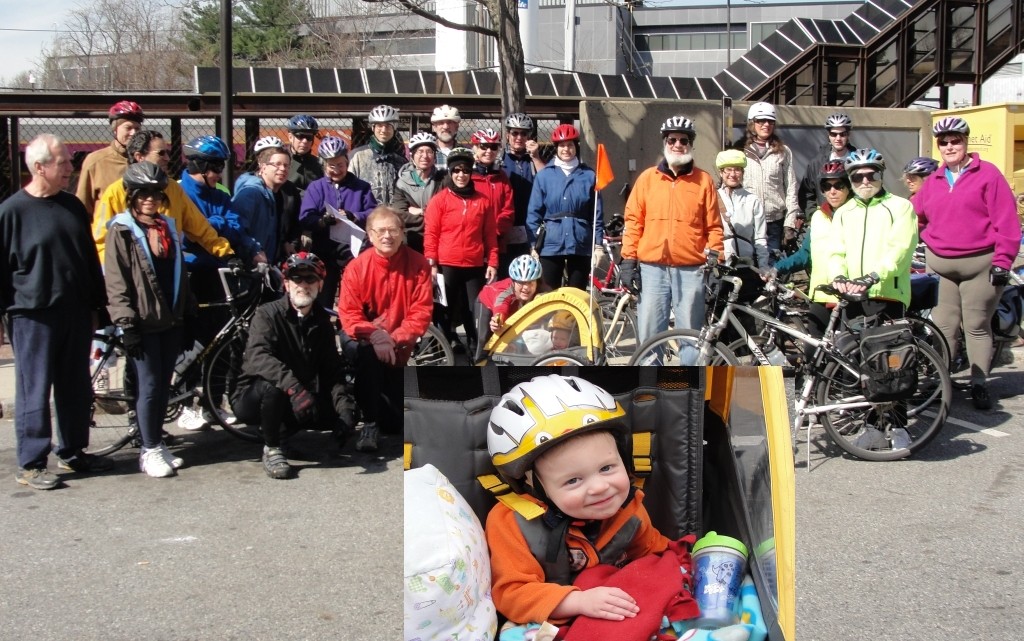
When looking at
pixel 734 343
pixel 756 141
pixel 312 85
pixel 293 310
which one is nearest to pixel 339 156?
pixel 293 310

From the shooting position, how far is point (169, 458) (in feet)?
21.7

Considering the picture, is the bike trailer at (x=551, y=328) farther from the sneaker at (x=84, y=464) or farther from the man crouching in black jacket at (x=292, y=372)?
the sneaker at (x=84, y=464)

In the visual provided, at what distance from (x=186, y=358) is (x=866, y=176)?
466 cm

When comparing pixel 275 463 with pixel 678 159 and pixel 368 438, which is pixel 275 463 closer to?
pixel 368 438

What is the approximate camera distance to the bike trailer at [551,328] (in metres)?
6.81

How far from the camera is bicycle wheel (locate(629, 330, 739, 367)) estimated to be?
23.8 ft

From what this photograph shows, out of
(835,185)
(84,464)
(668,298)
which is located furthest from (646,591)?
(835,185)

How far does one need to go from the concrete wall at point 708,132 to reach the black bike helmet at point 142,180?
18.8ft

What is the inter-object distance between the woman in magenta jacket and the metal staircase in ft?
33.1

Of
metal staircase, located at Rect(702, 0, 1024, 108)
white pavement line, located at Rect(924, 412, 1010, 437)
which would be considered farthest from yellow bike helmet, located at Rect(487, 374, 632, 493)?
metal staircase, located at Rect(702, 0, 1024, 108)

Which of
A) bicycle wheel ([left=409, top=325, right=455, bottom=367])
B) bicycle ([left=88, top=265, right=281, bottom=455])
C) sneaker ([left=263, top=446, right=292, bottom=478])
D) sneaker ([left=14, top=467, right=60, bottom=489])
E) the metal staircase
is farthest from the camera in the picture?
the metal staircase

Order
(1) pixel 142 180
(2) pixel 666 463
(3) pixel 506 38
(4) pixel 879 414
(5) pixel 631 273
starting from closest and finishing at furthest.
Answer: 1. (2) pixel 666 463
2. (1) pixel 142 180
3. (4) pixel 879 414
4. (5) pixel 631 273
5. (3) pixel 506 38

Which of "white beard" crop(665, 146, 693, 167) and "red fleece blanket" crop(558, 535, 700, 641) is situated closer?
"red fleece blanket" crop(558, 535, 700, 641)

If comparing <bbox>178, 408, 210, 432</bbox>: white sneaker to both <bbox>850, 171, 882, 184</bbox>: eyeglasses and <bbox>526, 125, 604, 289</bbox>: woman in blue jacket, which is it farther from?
<bbox>850, 171, 882, 184</bbox>: eyeglasses
